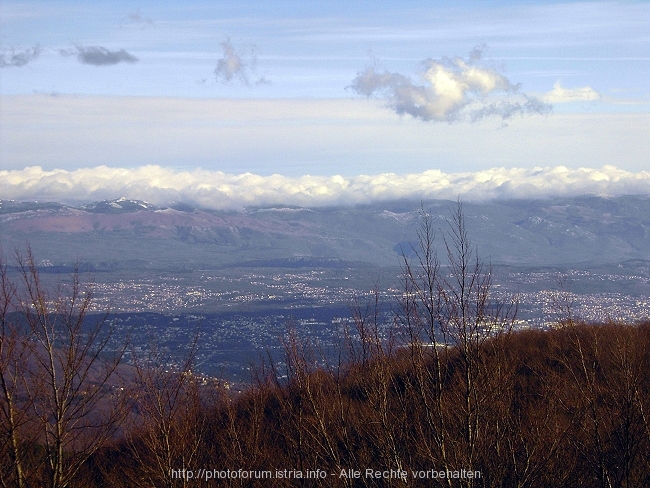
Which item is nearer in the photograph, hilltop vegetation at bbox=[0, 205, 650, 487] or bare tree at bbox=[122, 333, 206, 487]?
hilltop vegetation at bbox=[0, 205, 650, 487]

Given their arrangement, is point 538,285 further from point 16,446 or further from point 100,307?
point 16,446

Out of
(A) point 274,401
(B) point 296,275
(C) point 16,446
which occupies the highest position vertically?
(C) point 16,446

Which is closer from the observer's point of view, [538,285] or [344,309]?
[344,309]

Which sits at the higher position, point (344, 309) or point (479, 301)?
point (479, 301)

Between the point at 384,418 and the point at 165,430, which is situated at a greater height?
the point at 384,418

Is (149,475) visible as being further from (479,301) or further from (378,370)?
(479,301)

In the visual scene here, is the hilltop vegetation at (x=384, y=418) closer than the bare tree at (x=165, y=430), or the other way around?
the hilltop vegetation at (x=384, y=418)

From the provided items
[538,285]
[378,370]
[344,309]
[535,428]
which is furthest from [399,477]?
[538,285]

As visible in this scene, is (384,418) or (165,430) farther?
(165,430)

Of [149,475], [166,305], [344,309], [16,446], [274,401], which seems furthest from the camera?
[166,305]

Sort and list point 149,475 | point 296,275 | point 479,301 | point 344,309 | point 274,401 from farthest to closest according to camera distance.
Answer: point 296,275 → point 344,309 → point 274,401 → point 149,475 → point 479,301
